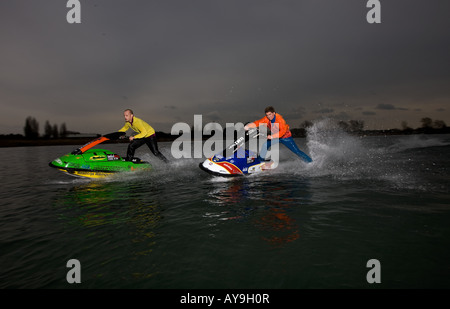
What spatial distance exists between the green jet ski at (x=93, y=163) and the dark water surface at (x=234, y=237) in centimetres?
235

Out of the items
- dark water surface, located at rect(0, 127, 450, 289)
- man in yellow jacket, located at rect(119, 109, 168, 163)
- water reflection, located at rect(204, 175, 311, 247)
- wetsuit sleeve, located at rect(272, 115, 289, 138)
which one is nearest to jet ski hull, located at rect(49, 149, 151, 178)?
man in yellow jacket, located at rect(119, 109, 168, 163)

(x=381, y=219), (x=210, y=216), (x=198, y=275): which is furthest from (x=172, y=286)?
(x=381, y=219)

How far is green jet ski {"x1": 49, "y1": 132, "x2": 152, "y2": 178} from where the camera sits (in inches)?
391

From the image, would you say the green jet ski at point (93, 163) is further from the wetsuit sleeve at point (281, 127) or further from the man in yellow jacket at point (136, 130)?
the wetsuit sleeve at point (281, 127)

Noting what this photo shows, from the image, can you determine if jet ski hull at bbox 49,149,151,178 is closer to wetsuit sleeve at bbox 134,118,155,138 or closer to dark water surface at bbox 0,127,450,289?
wetsuit sleeve at bbox 134,118,155,138

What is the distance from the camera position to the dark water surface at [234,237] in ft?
10.1

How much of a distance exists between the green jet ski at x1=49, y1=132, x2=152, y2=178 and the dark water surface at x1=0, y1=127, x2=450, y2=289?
2354 mm

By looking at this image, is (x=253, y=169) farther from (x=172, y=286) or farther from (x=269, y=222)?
(x=172, y=286)

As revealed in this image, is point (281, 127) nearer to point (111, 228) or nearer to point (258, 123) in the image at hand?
point (258, 123)

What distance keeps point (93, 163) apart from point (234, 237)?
8687 millimetres

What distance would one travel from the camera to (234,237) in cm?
416

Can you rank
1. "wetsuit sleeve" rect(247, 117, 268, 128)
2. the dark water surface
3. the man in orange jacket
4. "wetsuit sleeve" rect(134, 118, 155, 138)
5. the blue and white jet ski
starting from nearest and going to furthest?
the dark water surface < the blue and white jet ski < the man in orange jacket < "wetsuit sleeve" rect(247, 117, 268, 128) < "wetsuit sleeve" rect(134, 118, 155, 138)

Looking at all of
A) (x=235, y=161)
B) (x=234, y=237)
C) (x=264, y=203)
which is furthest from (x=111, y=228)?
(x=235, y=161)
